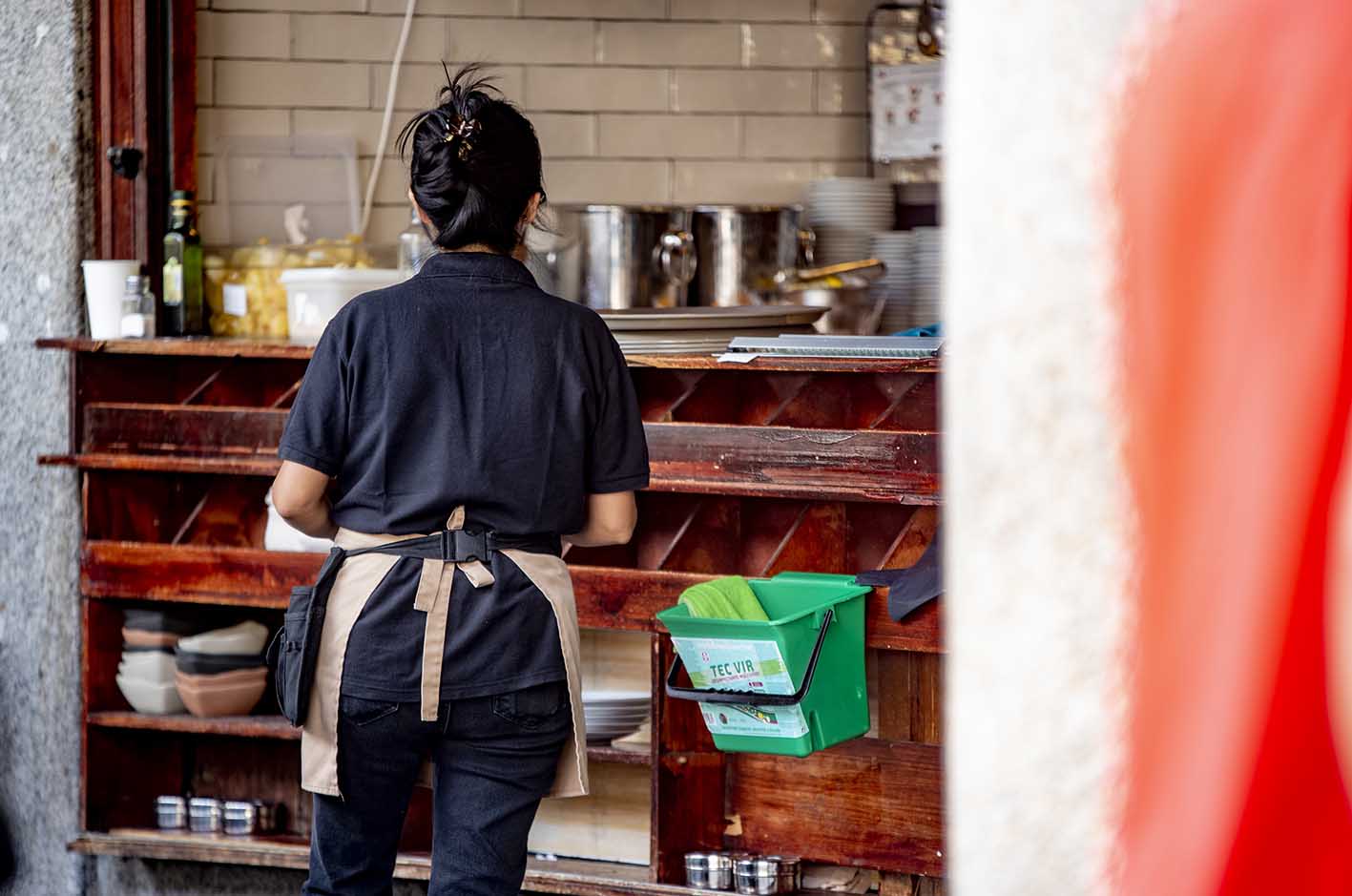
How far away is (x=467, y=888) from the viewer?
92.3 inches

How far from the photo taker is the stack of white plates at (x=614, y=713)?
3510 mm

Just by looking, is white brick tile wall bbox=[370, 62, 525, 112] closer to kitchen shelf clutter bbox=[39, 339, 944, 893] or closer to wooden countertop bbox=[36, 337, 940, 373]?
wooden countertop bbox=[36, 337, 940, 373]

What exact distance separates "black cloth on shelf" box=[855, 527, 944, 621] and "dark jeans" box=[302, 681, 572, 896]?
2.83ft

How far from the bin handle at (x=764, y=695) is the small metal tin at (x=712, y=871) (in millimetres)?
549

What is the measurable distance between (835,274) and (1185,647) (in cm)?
379

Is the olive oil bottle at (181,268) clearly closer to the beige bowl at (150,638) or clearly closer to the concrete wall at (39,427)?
the concrete wall at (39,427)

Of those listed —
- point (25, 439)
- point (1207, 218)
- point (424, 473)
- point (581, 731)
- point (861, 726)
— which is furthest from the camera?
point (25, 439)

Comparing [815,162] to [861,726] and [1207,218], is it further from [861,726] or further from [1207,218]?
[1207,218]

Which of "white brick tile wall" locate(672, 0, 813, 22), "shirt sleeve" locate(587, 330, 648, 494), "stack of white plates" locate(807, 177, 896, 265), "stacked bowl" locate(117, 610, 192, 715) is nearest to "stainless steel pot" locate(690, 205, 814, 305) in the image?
"stack of white plates" locate(807, 177, 896, 265)

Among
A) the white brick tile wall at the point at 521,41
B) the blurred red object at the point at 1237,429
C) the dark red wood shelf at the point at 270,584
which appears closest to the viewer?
the blurred red object at the point at 1237,429

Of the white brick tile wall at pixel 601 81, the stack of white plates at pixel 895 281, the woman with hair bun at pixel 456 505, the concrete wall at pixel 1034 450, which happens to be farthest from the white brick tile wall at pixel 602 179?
the concrete wall at pixel 1034 450

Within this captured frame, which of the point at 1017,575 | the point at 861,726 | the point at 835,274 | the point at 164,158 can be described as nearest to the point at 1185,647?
the point at 1017,575

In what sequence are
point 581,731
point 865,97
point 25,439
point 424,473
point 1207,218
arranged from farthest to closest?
point 865,97
point 25,439
point 581,731
point 424,473
point 1207,218

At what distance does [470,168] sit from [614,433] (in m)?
0.45
